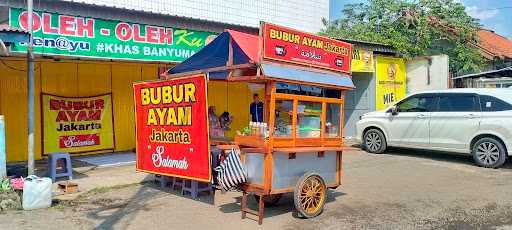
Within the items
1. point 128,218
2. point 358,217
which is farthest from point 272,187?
point 128,218

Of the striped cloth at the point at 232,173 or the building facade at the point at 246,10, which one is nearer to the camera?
the striped cloth at the point at 232,173

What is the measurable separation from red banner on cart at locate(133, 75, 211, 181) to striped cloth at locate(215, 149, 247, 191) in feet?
1.31

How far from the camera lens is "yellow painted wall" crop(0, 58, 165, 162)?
11.0 meters

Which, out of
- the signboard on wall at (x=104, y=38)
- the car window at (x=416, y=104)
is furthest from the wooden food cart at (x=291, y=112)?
the car window at (x=416, y=104)

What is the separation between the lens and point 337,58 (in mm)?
7477

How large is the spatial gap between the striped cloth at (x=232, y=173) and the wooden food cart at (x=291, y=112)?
0.43ft

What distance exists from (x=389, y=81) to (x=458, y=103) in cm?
544

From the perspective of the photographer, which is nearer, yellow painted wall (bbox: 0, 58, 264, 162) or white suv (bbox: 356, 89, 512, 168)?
white suv (bbox: 356, 89, 512, 168)

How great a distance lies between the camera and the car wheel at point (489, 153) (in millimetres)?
10680

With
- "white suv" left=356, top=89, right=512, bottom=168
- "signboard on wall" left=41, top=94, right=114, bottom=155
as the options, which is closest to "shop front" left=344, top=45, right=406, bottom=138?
"white suv" left=356, top=89, right=512, bottom=168

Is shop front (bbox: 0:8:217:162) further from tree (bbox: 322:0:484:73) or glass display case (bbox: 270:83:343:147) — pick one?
tree (bbox: 322:0:484:73)

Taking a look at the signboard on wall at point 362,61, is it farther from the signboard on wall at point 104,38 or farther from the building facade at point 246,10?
the signboard on wall at point 104,38

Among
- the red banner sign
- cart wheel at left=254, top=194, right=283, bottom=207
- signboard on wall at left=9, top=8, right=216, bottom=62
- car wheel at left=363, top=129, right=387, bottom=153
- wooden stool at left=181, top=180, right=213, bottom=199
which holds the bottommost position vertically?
cart wheel at left=254, top=194, right=283, bottom=207

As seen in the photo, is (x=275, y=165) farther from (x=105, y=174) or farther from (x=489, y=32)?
(x=489, y=32)
